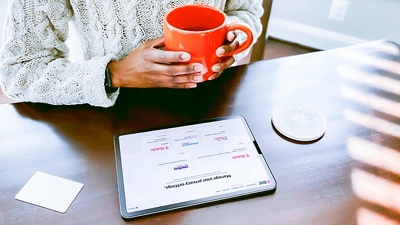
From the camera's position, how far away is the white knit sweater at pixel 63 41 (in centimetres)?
68

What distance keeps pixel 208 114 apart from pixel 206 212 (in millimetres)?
230

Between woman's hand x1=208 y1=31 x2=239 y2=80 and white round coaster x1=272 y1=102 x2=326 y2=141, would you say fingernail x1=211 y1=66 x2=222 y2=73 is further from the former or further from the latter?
white round coaster x1=272 y1=102 x2=326 y2=141

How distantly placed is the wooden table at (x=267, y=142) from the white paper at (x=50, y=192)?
10 mm

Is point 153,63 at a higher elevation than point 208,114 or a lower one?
higher

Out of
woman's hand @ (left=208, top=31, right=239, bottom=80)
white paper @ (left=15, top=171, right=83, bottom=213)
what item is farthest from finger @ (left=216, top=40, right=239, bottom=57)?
white paper @ (left=15, top=171, right=83, bottom=213)

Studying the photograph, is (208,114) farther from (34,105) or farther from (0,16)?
(0,16)

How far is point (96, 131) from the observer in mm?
673

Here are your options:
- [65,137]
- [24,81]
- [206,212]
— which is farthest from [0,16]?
[206,212]

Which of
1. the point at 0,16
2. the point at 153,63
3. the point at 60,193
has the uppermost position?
the point at 153,63

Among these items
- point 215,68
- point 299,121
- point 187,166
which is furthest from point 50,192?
point 299,121

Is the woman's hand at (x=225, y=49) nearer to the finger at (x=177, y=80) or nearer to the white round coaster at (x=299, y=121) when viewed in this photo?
the finger at (x=177, y=80)

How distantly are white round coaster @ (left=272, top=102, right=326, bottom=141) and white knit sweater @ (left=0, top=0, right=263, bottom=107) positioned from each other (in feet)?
1.06

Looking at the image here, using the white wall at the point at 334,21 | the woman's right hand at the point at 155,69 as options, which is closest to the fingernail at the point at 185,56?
the woman's right hand at the point at 155,69

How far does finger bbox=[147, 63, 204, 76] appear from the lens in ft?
1.97
